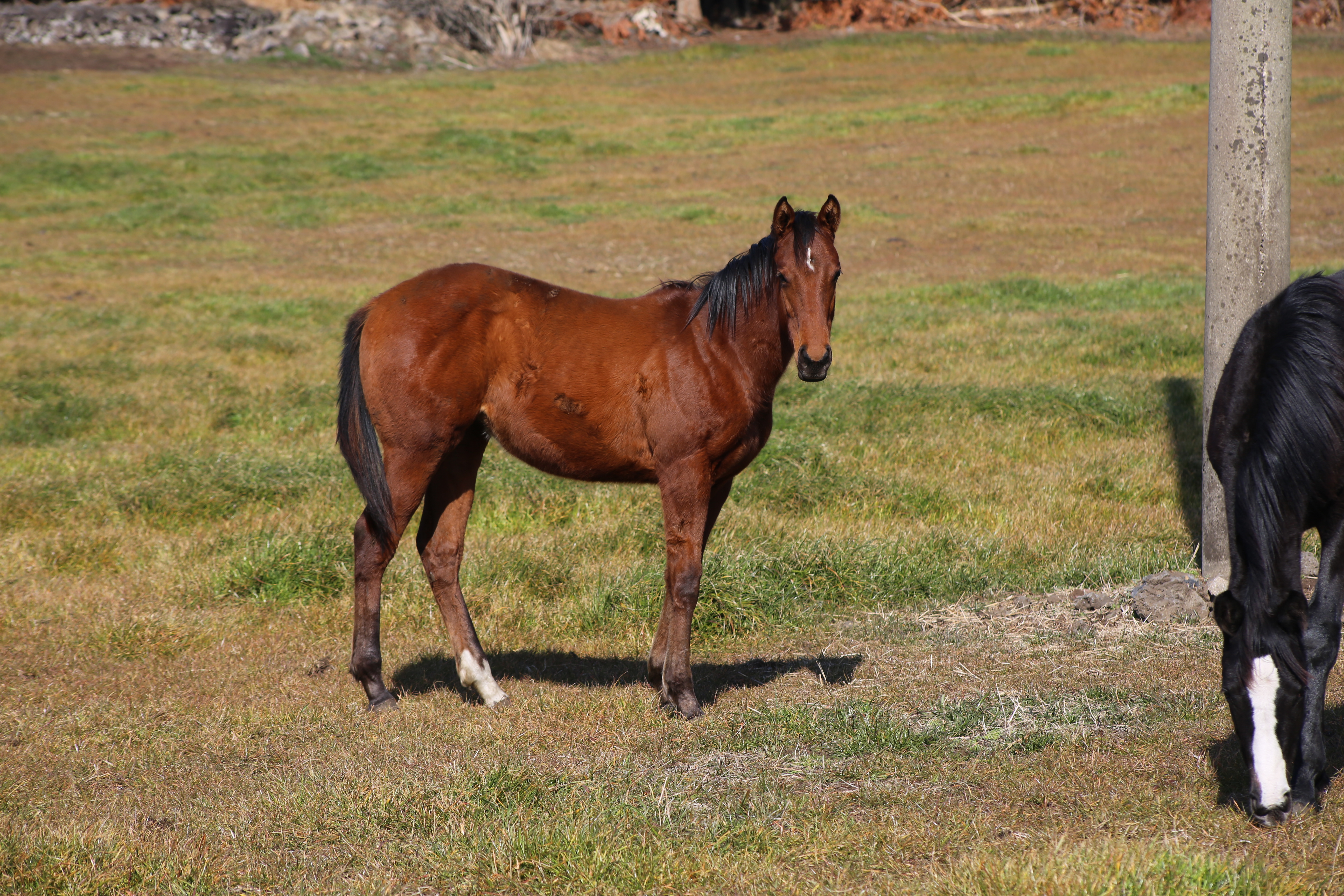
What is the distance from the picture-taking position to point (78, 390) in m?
12.2

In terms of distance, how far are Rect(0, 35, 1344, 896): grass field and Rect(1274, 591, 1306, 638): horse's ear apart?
0.73m

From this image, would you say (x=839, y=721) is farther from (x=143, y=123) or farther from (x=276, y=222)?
(x=143, y=123)

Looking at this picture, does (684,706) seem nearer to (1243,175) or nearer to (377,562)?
(377,562)

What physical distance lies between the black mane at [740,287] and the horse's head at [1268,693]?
252 centimetres

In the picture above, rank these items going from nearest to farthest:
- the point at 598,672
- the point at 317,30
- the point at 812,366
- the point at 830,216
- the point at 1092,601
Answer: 1. the point at 812,366
2. the point at 830,216
3. the point at 598,672
4. the point at 1092,601
5. the point at 317,30

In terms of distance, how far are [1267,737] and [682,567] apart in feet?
8.65

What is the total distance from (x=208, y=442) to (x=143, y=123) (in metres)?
26.8

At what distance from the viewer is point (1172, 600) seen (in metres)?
6.69

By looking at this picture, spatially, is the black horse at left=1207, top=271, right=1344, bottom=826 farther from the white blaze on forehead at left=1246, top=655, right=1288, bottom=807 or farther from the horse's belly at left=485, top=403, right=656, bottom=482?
the horse's belly at left=485, top=403, right=656, bottom=482

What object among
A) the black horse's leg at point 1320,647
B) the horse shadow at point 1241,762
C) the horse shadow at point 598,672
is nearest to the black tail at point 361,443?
the horse shadow at point 598,672

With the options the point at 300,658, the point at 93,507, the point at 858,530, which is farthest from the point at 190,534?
the point at 858,530

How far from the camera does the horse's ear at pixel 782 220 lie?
5.31 meters

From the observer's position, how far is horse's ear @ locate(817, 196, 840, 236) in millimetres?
5414

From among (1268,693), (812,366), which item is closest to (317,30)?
A: (812,366)
